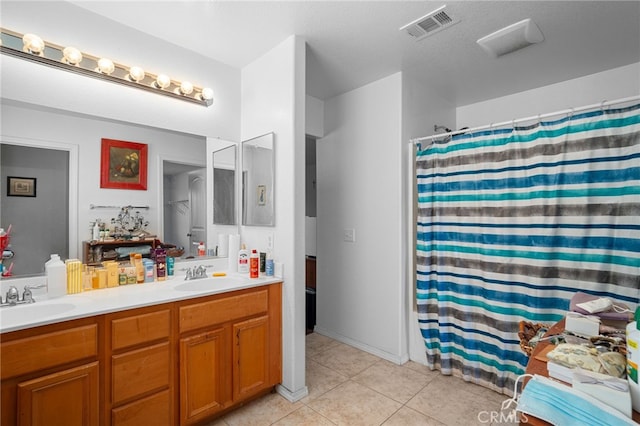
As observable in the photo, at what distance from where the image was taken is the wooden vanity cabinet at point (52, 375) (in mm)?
1253

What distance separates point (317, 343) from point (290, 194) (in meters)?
1.78

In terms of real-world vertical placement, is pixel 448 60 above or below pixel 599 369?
above

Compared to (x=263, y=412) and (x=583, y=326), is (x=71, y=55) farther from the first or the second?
(x=583, y=326)

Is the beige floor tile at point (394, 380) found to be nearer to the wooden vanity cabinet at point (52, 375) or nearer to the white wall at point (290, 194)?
the white wall at point (290, 194)

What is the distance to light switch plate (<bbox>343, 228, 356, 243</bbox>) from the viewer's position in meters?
3.06

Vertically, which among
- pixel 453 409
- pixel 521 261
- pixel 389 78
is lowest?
pixel 453 409

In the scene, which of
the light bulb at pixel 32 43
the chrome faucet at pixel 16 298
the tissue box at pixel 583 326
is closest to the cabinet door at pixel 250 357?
the chrome faucet at pixel 16 298

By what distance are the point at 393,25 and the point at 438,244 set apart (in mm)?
1657

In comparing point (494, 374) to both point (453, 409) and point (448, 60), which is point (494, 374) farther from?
point (448, 60)

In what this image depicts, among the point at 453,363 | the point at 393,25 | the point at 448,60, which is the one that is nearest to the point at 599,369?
the point at 453,363

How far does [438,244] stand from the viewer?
252cm

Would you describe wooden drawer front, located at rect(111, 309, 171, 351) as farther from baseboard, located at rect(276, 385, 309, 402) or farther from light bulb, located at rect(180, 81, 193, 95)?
light bulb, located at rect(180, 81, 193, 95)

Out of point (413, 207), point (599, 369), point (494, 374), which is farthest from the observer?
point (413, 207)

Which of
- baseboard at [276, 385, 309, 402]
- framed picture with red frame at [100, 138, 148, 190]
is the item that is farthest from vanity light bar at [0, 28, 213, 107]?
baseboard at [276, 385, 309, 402]
